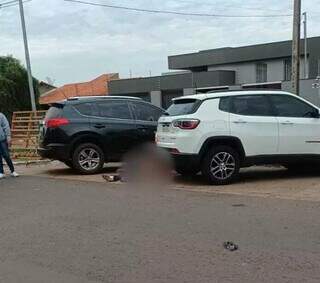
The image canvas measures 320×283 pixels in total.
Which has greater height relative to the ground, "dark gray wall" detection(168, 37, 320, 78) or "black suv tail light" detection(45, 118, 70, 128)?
"dark gray wall" detection(168, 37, 320, 78)

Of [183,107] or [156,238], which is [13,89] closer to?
[183,107]

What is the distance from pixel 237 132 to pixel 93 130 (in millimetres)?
3914

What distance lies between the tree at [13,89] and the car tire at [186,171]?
995 inches

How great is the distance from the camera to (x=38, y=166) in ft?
55.2

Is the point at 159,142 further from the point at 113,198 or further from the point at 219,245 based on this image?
the point at 219,245

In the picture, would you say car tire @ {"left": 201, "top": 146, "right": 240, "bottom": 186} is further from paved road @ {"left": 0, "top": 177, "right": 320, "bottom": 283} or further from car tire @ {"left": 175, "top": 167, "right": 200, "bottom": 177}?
paved road @ {"left": 0, "top": 177, "right": 320, "bottom": 283}

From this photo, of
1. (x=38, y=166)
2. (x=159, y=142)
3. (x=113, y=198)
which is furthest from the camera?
(x=38, y=166)

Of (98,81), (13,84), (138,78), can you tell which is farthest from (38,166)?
(98,81)

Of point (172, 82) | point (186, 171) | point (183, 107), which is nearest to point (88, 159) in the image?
point (186, 171)

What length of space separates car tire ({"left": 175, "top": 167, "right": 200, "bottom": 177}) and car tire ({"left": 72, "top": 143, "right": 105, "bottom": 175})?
2275 millimetres

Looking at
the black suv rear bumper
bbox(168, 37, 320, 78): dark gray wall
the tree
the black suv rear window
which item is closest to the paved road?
the black suv rear window

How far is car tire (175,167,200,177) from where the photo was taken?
37.5 feet

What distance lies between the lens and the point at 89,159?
543 inches

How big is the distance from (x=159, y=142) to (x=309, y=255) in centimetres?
602
